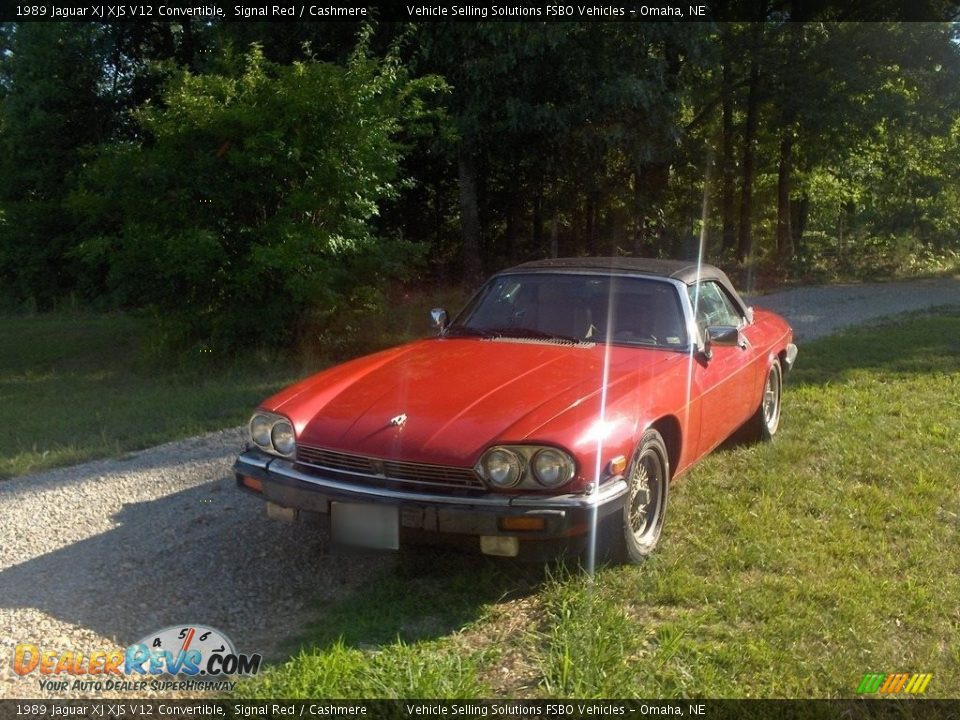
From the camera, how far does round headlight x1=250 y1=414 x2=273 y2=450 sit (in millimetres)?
4180

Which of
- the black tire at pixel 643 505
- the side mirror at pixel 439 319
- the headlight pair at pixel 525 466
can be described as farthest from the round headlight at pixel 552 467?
the side mirror at pixel 439 319

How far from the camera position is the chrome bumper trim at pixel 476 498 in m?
3.54

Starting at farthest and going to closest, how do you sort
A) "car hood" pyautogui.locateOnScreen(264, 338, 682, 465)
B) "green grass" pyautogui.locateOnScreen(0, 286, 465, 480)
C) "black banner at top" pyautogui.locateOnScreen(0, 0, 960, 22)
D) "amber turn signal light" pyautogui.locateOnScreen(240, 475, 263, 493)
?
"black banner at top" pyautogui.locateOnScreen(0, 0, 960, 22)
"green grass" pyautogui.locateOnScreen(0, 286, 465, 480)
"amber turn signal light" pyautogui.locateOnScreen(240, 475, 263, 493)
"car hood" pyautogui.locateOnScreen(264, 338, 682, 465)

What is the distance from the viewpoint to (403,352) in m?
5.06

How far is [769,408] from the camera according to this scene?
6.45 meters

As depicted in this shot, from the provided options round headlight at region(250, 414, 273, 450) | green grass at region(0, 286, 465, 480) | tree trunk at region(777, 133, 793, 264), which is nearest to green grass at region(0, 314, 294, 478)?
green grass at region(0, 286, 465, 480)

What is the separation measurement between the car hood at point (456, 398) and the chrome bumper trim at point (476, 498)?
0.15 metres

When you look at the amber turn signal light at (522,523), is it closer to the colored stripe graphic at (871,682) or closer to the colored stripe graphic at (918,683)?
the colored stripe graphic at (871,682)

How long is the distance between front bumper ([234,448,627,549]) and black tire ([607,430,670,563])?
20 cm

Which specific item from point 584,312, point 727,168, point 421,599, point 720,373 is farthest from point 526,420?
point 727,168

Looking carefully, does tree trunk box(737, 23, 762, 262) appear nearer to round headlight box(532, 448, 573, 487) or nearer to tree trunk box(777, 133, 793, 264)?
tree trunk box(777, 133, 793, 264)

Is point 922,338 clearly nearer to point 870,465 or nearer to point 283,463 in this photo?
point 870,465

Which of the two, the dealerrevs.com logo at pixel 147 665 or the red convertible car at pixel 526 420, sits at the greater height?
the red convertible car at pixel 526 420


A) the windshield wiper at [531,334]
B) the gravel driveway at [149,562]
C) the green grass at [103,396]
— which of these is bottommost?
the green grass at [103,396]
